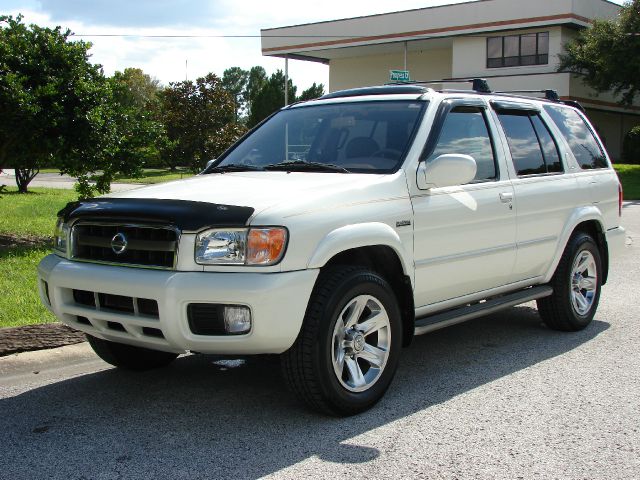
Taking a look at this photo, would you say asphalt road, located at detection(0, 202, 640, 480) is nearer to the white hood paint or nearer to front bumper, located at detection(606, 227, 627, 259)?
front bumper, located at detection(606, 227, 627, 259)

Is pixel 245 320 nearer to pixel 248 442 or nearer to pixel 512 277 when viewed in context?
pixel 248 442

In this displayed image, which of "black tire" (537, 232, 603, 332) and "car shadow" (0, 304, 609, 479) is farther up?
"black tire" (537, 232, 603, 332)

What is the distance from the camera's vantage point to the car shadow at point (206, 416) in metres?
3.93

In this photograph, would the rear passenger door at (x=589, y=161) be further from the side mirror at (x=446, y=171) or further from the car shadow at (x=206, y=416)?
the side mirror at (x=446, y=171)

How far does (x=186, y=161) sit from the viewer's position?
140 ft

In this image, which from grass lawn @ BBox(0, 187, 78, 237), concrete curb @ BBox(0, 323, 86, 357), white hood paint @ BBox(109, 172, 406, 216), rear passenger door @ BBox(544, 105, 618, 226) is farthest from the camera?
grass lawn @ BBox(0, 187, 78, 237)

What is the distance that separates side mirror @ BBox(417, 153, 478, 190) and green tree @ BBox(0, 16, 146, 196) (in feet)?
23.6

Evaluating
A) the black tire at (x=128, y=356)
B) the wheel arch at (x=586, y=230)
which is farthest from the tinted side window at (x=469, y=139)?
the black tire at (x=128, y=356)

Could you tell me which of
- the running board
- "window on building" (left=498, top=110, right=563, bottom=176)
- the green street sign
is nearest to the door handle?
"window on building" (left=498, top=110, right=563, bottom=176)

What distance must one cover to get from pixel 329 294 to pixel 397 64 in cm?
4938

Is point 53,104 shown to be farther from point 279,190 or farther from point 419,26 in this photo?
point 419,26

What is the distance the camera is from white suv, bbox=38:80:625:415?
4160 mm

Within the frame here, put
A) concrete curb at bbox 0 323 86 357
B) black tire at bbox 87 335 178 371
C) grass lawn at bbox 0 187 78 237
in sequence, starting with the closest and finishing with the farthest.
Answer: black tire at bbox 87 335 178 371 < concrete curb at bbox 0 323 86 357 < grass lawn at bbox 0 187 78 237

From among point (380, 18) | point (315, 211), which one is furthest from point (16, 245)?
point (380, 18)
